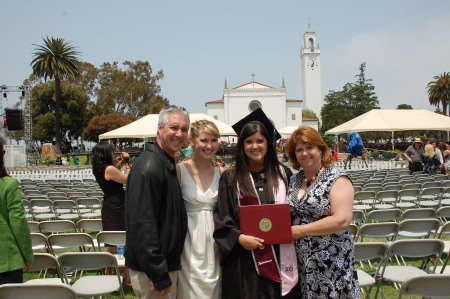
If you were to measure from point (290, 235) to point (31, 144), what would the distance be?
135ft

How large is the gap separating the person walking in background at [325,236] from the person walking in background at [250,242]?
0.32 ft

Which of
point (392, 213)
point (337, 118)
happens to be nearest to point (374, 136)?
point (337, 118)

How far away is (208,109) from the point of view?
67938mm

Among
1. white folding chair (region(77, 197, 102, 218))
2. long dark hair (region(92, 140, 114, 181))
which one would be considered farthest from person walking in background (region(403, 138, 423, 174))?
long dark hair (region(92, 140, 114, 181))

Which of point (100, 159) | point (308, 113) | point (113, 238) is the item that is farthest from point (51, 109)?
point (113, 238)

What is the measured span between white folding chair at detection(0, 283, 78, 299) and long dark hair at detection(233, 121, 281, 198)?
138 centimetres

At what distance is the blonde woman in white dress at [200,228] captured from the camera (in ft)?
7.68

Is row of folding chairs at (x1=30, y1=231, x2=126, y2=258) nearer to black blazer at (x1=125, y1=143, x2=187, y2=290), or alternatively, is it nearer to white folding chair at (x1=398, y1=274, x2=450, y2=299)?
black blazer at (x1=125, y1=143, x2=187, y2=290)

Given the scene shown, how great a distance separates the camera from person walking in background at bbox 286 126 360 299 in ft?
7.47

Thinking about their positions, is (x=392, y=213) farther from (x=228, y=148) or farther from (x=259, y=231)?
(x=228, y=148)

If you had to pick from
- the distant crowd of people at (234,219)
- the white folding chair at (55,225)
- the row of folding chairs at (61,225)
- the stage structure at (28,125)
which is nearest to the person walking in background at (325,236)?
the distant crowd of people at (234,219)

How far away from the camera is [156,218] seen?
2178 mm

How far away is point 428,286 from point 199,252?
5.39 ft

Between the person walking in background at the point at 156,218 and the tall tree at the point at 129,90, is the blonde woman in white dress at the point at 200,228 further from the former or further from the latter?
the tall tree at the point at 129,90
